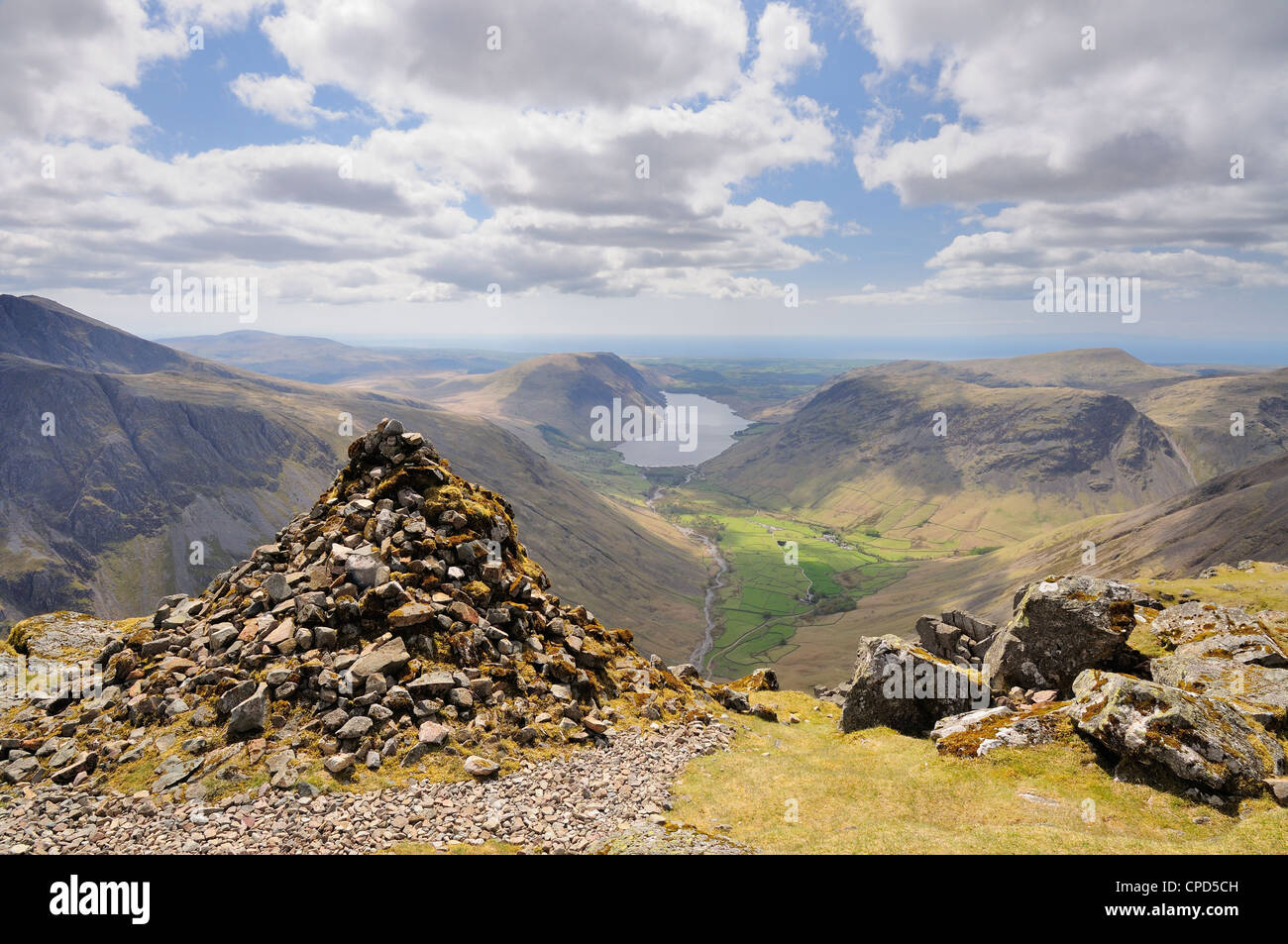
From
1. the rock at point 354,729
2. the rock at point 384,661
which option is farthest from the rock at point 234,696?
the rock at point 354,729

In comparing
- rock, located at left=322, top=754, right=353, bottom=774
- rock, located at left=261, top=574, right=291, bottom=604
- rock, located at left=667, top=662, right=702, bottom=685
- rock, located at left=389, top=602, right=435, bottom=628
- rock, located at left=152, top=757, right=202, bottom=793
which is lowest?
rock, located at left=667, top=662, right=702, bottom=685

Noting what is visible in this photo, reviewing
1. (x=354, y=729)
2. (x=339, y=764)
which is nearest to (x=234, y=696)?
(x=354, y=729)

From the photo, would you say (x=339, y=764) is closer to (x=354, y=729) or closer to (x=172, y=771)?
(x=354, y=729)

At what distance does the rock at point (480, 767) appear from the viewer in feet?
84.2

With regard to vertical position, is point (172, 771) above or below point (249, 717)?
below

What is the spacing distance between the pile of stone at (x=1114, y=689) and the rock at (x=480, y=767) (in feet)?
75.2

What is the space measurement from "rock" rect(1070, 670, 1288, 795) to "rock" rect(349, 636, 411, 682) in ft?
106

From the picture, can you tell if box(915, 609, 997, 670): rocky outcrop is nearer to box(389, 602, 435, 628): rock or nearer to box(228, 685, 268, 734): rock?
box(389, 602, 435, 628): rock

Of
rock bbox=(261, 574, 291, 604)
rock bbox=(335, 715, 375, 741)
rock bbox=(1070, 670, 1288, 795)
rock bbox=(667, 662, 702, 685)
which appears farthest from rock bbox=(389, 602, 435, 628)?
rock bbox=(1070, 670, 1288, 795)

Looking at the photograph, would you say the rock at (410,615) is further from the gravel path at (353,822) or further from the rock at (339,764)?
the gravel path at (353,822)

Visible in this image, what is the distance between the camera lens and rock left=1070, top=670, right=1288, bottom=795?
23750mm

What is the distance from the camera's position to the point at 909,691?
39.4 meters

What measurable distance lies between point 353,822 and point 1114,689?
32878mm
